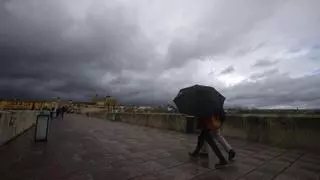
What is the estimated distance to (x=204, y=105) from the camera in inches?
210

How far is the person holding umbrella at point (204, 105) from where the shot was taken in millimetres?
5359

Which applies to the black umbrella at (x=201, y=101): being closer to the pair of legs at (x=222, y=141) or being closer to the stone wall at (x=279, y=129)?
the pair of legs at (x=222, y=141)

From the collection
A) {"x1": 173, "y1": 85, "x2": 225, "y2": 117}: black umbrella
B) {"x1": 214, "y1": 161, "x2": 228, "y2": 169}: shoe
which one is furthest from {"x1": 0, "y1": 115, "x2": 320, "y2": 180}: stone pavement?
{"x1": 173, "y1": 85, "x2": 225, "y2": 117}: black umbrella

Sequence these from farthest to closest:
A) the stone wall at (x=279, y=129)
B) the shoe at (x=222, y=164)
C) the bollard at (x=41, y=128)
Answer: the bollard at (x=41, y=128) < the stone wall at (x=279, y=129) < the shoe at (x=222, y=164)

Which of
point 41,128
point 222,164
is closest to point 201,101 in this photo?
point 222,164

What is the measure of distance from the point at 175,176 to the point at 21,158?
3.94 m

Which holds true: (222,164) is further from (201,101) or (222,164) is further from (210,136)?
(201,101)

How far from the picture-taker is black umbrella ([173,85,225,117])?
5344 mm

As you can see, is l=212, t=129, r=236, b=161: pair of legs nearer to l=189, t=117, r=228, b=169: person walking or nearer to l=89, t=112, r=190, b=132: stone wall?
l=189, t=117, r=228, b=169: person walking

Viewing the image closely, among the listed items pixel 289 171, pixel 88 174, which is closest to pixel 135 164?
pixel 88 174

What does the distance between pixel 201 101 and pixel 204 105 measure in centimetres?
11

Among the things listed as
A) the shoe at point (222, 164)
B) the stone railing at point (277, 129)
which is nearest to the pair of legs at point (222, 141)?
the shoe at point (222, 164)

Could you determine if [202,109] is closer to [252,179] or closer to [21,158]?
[252,179]

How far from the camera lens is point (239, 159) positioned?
6.41m
